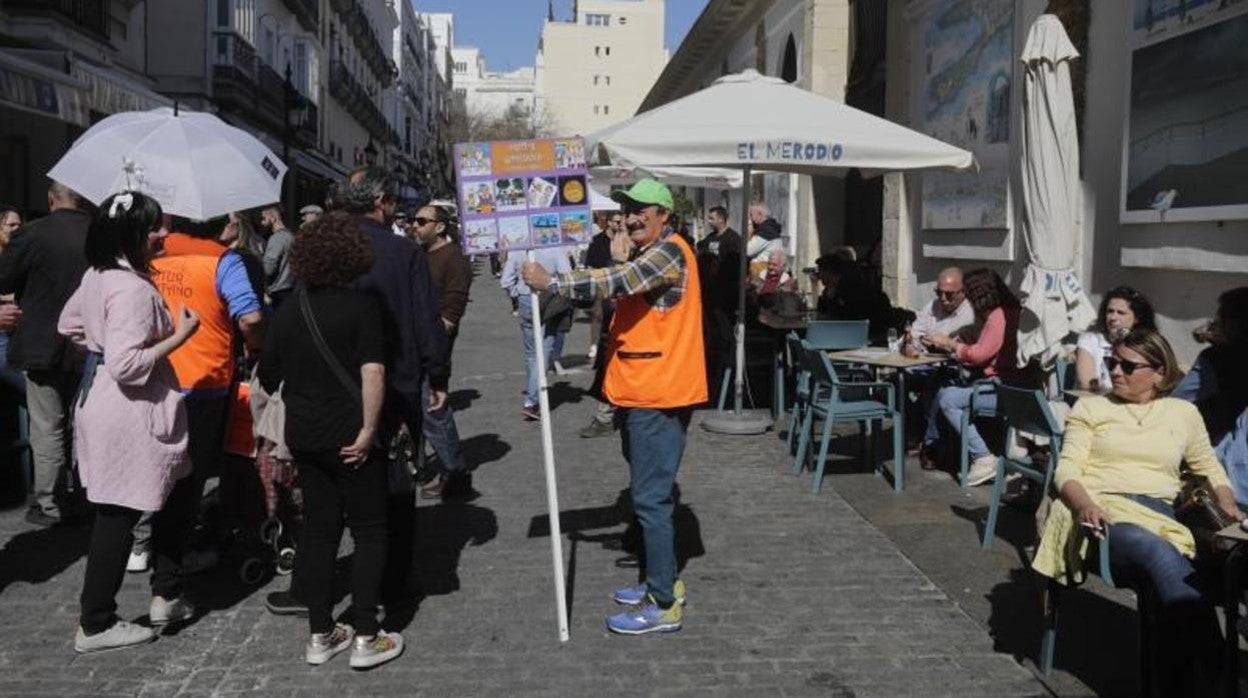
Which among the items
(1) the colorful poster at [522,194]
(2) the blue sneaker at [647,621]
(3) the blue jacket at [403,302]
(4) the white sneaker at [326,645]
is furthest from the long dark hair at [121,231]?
(2) the blue sneaker at [647,621]

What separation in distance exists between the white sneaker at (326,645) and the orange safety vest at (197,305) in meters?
1.33

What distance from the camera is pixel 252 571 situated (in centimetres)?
528

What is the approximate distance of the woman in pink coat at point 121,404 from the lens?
4309mm

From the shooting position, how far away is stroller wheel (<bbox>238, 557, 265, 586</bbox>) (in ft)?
17.3

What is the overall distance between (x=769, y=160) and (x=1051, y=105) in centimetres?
188

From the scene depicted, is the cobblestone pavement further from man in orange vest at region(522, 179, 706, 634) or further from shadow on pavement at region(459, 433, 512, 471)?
shadow on pavement at region(459, 433, 512, 471)

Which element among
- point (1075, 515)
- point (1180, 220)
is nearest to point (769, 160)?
point (1180, 220)

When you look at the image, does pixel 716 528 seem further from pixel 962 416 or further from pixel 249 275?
pixel 249 275

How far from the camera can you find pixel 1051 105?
23.4ft

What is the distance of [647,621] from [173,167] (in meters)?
3.02

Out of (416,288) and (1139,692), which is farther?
(416,288)

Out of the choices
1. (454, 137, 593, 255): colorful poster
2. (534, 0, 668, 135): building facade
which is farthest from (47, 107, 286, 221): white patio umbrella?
(534, 0, 668, 135): building facade

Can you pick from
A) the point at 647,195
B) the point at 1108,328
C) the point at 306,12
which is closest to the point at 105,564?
the point at 647,195

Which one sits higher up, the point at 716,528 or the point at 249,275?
the point at 249,275
